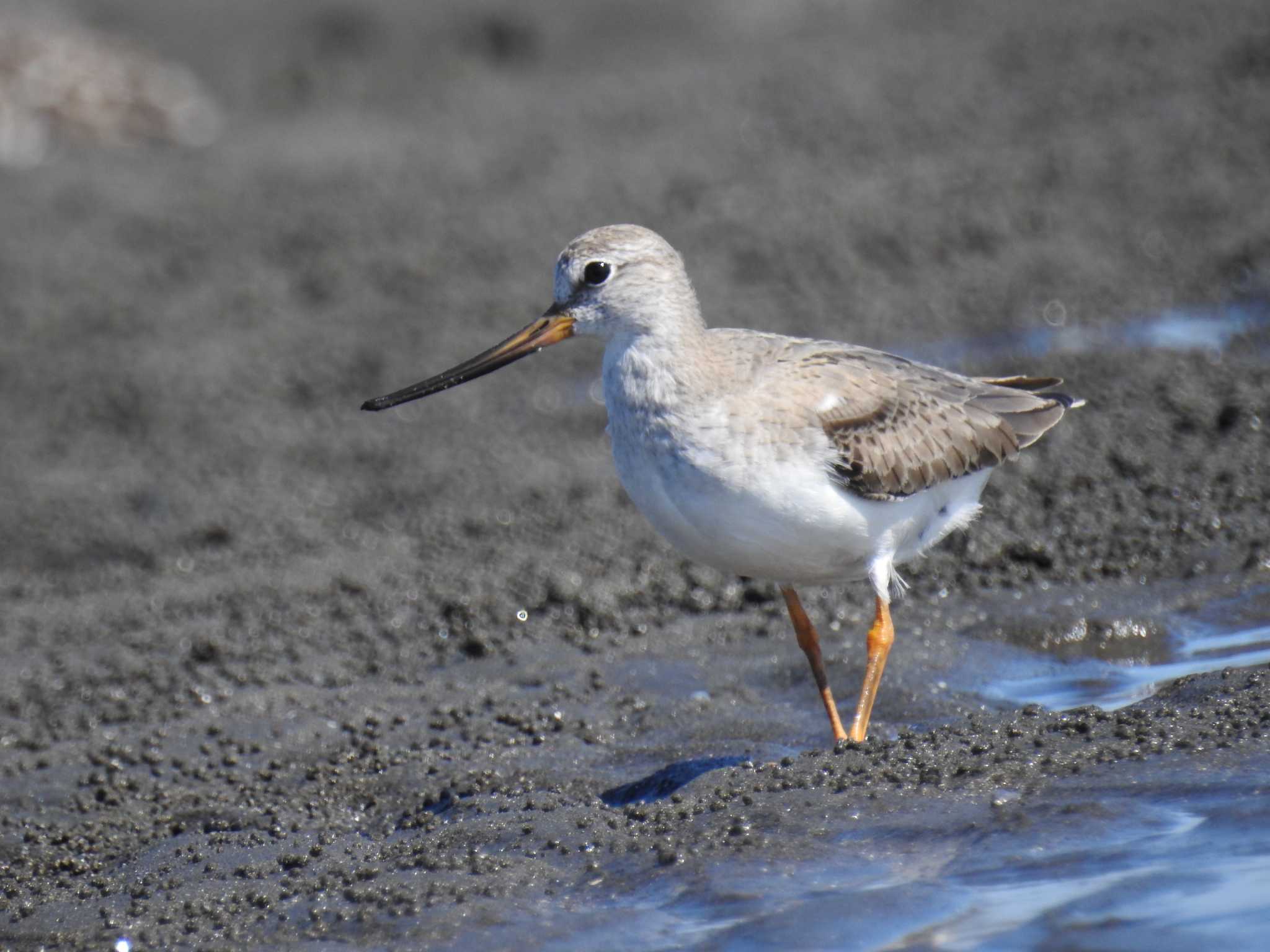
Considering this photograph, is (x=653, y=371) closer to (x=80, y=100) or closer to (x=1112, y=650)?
(x=1112, y=650)

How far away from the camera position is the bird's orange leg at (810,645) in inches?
256

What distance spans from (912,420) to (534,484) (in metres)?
3.67

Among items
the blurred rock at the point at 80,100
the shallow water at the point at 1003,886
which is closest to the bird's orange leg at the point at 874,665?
the shallow water at the point at 1003,886

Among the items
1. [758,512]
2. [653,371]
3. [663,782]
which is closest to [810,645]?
[663,782]

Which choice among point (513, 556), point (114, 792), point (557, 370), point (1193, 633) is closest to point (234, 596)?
point (513, 556)

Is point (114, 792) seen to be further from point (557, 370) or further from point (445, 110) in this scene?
point (445, 110)

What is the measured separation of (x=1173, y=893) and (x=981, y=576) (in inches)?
134

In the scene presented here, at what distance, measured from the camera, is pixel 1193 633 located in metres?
7.29

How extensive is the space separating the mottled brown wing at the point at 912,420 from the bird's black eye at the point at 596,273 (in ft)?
2.94

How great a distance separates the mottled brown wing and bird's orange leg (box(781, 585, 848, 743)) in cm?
71

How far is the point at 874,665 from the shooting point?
6469mm

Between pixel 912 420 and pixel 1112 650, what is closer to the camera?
pixel 912 420

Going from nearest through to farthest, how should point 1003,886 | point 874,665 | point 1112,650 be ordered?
point 1003,886, point 874,665, point 1112,650

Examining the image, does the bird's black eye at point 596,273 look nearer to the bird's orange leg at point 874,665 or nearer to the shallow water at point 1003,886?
the bird's orange leg at point 874,665
